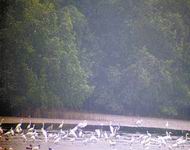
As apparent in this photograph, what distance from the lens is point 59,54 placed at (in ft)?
26.8

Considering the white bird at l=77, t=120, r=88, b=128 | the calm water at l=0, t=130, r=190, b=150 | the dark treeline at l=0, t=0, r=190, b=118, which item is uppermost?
the dark treeline at l=0, t=0, r=190, b=118

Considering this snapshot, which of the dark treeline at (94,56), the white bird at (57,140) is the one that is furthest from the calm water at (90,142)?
the dark treeline at (94,56)

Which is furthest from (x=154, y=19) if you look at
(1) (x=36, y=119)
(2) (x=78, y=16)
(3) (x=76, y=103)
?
(1) (x=36, y=119)

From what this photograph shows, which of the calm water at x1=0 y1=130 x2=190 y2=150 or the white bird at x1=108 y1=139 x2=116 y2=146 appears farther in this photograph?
the white bird at x1=108 y1=139 x2=116 y2=146

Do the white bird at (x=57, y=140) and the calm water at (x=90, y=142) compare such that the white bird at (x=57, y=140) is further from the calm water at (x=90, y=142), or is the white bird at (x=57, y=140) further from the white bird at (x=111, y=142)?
the white bird at (x=111, y=142)

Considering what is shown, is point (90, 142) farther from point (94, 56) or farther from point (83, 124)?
point (94, 56)

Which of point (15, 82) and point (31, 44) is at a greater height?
point (31, 44)

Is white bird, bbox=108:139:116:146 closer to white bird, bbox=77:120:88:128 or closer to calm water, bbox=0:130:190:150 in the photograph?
calm water, bbox=0:130:190:150

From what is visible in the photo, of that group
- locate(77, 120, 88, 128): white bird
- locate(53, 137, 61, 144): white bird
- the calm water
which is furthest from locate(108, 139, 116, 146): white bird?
locate(53, 137, 61, 144): white bird

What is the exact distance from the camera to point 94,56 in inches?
323

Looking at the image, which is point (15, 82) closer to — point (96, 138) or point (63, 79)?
point (63, 79)

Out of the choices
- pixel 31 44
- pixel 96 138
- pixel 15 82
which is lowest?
pixel 96 138

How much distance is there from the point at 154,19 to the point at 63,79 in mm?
1437

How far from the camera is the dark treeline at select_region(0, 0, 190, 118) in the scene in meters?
8.11
